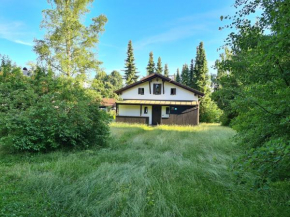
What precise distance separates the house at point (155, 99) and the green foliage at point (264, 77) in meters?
13.7

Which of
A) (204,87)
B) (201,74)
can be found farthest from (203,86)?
(201,74)

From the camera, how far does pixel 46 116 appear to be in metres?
5.59

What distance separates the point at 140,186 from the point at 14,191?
225 cm

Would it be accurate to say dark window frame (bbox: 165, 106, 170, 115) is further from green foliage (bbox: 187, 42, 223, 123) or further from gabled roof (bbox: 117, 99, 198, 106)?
green foliage (bbox: 187, 42, 223, 123)

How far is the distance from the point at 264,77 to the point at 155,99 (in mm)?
15614

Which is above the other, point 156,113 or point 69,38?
point 69,38

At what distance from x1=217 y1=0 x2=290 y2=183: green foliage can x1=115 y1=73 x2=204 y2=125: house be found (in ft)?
44.8

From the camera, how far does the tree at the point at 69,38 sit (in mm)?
11633

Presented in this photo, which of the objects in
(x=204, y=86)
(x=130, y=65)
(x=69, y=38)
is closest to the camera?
(x=69, y=38)

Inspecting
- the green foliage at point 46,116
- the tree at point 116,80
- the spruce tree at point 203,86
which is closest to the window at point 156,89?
the spruce tree at point 203,86

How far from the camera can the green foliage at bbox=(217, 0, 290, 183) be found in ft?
5.90

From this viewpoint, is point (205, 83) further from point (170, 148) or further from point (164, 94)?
point (170, 148)

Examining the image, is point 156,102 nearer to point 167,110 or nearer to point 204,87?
point 167,110

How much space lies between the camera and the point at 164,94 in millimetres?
18297
